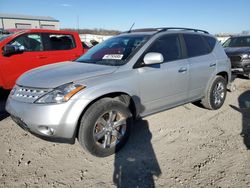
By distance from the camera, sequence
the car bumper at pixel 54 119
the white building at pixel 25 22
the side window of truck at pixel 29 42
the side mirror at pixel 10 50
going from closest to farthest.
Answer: the car bumper at pixel 54 119, the side mirror at pixel 10 50, the side window of truck at pixel 29 42, the white building at pixel 25 22

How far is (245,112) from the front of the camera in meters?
5.29

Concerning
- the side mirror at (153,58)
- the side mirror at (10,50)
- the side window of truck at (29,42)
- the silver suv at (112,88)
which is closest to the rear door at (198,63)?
the silver suv at (112,88)

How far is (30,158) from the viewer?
11.2ft

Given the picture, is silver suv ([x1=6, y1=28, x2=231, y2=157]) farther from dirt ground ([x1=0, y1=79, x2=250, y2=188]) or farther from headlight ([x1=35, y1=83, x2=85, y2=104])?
dirt ground ([x1=0, y1=79, x2=250, y2=188])

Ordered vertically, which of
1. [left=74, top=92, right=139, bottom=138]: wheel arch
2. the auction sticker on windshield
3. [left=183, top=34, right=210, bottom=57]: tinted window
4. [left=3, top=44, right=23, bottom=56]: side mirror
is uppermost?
[left=183, top=34, right=210, bottom=57]: tinted window

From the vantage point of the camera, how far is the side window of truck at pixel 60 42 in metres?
6.74

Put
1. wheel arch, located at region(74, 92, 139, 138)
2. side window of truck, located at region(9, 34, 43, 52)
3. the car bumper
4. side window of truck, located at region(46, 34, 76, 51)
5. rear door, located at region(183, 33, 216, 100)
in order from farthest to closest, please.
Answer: side window of truck, located at region(46, 34, 76, 51) < side window of truck, located at region(9, 34, 43, 52) < rear door, located at region(183, 33, 216, 100) < wheel arch, located at region(74, 92, 139, 138) < the car bumper

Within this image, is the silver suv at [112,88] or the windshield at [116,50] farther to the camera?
the windshield at [116,50]

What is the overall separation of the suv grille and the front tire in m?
0.64

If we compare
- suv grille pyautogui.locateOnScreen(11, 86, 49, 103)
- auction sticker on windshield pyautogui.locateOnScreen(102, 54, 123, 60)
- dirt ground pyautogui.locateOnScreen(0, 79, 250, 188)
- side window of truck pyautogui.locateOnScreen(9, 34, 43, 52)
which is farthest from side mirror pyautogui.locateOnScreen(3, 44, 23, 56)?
auction sticker on windshield pyautogui.locateOnScreen(102, 54, 123, 60)

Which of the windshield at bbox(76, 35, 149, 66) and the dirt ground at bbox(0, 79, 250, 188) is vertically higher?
the windshield at bbox(76, 35, 149, 66)

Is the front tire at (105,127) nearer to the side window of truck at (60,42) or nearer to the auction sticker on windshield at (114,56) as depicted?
the auction sticker on windshield at (114,56)

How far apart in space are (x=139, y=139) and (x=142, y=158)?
24.7 inches

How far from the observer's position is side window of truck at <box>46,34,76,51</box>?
265 inches
